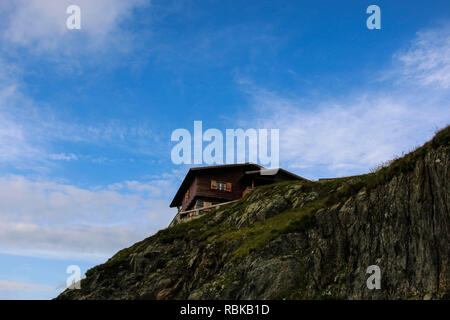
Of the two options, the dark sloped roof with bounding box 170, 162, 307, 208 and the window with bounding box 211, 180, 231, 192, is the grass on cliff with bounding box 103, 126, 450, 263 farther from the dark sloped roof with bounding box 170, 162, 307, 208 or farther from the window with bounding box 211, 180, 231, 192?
the dark sloped roof with bounding box 170, 162, 307, 208

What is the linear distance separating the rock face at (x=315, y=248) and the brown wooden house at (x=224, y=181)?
13647 millimetres

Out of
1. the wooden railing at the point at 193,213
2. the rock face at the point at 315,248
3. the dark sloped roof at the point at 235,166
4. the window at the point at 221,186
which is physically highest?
the dark sloped roof at the point at 235,166

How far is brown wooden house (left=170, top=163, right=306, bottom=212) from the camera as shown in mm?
59000

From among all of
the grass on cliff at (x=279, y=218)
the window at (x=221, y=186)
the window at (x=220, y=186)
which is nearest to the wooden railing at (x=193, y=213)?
the grass on cliff at (x=279, y=218)

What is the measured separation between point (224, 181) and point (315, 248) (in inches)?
1339

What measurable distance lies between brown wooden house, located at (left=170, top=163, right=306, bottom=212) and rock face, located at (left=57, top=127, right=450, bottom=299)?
44.8 ft

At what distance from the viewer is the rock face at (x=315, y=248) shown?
66.2ft

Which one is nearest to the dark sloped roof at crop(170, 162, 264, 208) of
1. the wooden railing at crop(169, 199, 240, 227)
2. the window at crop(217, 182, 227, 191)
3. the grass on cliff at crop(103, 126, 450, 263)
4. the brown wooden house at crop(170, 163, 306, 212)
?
the brown wooden house at crop(170, 163, 306, 212)

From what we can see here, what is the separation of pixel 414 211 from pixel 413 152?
157 inches

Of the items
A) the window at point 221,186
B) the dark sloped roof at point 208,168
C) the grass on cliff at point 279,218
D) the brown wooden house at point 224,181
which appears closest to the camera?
the grass on cliff at point 279,218

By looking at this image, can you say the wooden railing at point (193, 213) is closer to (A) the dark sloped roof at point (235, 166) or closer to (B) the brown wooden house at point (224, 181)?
(B) the brown wooden house at point (224, 181)

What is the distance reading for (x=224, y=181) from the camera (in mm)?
60656

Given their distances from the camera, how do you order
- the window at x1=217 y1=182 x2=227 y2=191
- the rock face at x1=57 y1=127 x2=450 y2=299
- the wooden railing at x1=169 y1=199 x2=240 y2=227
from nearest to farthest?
the rock face at x1=57 y1=127 x2=450 y2=299, the wooden railing at x1=169 y1=199 x2=240 y2=227, the window at x1=217 y1=182 x2=227 y2=191
